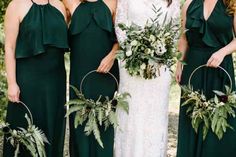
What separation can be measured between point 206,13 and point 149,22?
0.56 m

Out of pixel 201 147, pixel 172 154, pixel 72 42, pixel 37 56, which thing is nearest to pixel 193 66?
pixel 201 147

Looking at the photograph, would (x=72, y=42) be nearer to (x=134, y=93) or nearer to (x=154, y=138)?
(x=134, y=93)

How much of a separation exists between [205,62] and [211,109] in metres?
0.55

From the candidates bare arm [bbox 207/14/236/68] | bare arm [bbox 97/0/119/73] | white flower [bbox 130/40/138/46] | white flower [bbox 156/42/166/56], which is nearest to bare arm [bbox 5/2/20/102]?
bare arm [bbox 97/0/119/73]

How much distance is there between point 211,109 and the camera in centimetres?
455

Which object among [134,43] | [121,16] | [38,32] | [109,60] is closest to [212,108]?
[134,43]

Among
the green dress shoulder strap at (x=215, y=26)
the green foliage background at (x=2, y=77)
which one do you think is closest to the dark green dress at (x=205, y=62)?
the green dress shoulder strap at (x=215, y=26)

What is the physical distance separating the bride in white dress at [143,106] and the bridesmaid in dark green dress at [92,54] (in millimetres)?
125

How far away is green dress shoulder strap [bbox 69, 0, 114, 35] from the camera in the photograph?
15.5 ft

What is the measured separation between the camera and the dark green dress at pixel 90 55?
4754mm

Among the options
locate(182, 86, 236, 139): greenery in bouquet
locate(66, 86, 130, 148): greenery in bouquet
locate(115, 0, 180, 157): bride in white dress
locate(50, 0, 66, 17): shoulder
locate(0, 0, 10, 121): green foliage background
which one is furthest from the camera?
locate(0, 0, 10, 121): green foliage background

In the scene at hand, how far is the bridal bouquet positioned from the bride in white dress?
284 millimetres

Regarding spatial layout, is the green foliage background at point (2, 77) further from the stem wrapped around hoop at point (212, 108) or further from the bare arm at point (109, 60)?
the stem wrapped around hoop at point (212, 108)

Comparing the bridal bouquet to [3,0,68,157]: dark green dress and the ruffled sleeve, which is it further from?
[3,0,68,157]: dark green dress
